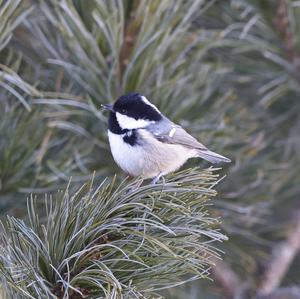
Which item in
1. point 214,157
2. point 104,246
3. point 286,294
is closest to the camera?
point 104,246

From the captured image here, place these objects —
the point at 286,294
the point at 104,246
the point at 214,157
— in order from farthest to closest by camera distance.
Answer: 1. the point at 214,157
2. the point at 286,294
3. the point at 104,246

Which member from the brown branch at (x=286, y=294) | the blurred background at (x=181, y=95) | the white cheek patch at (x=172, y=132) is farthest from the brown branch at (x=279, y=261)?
the white cheek patch at (x=172, y=132)

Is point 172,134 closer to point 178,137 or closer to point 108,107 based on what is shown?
point 178,137

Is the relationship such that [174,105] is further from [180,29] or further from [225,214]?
[225,214]

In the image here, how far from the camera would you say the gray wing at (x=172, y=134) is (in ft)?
6.10

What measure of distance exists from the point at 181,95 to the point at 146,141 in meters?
0.16

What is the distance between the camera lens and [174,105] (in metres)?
1.89

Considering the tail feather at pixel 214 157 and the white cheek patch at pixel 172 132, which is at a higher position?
the white cheek patch at pixel 172 132

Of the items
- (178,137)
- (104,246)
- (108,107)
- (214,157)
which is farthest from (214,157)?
(104,246)

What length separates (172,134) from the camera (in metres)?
1.95

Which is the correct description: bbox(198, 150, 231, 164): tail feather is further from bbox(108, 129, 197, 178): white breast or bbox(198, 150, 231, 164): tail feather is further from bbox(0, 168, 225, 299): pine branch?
bbox(0, 168, 225, 299): pine branch

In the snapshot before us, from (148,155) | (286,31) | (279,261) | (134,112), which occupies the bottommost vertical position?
(279,261)

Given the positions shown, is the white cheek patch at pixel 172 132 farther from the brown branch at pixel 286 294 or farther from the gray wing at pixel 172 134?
the brown branch at pixel 286 294

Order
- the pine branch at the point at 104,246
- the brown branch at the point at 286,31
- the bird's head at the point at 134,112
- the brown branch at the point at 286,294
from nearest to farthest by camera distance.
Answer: the pine branch at the point at 104,246, the brown branch at the point at 286,294, the bird's head at the point at 134,112, the brown branch at the point at 286,31
